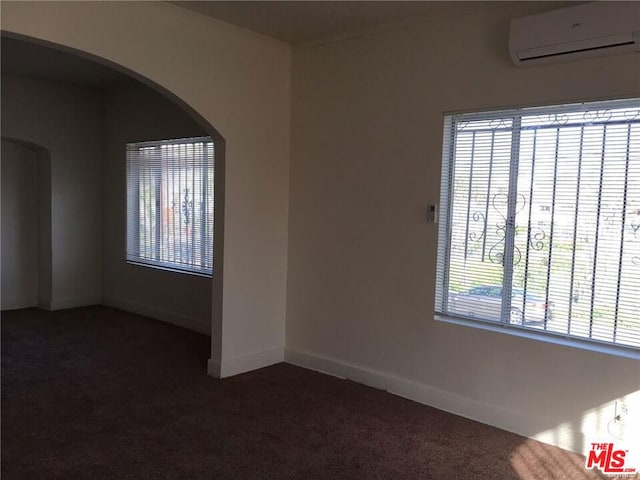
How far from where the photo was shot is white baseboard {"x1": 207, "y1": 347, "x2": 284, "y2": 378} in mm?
4191

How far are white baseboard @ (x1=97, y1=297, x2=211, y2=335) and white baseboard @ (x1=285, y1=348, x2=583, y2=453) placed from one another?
52.6 inches

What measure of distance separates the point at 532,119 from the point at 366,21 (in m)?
1.37

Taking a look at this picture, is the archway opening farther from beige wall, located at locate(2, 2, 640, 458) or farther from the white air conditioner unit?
the white air conditioner unit

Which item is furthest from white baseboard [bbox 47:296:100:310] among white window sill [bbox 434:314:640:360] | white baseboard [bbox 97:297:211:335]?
white window sill [bbox 434:314:640:360]

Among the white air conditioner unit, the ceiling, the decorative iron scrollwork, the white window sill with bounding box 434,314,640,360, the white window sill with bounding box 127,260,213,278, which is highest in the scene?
the ceiling

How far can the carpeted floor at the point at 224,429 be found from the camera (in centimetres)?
285

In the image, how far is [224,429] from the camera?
130 inches

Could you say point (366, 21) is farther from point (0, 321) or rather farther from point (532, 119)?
point (0, 321)

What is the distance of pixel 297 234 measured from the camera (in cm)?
455

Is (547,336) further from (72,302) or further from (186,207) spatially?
(72,302)

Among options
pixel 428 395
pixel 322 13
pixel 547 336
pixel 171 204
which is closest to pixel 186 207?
pixel 171 204

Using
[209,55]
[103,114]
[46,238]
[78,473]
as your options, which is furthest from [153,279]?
[78,473]

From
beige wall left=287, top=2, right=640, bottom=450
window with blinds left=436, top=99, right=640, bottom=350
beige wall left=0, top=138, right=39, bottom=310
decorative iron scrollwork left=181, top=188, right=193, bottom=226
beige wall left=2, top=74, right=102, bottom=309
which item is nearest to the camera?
window with blinds left=436, top=99, right=640, bottom=350

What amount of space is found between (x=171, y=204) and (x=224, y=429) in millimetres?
3210
